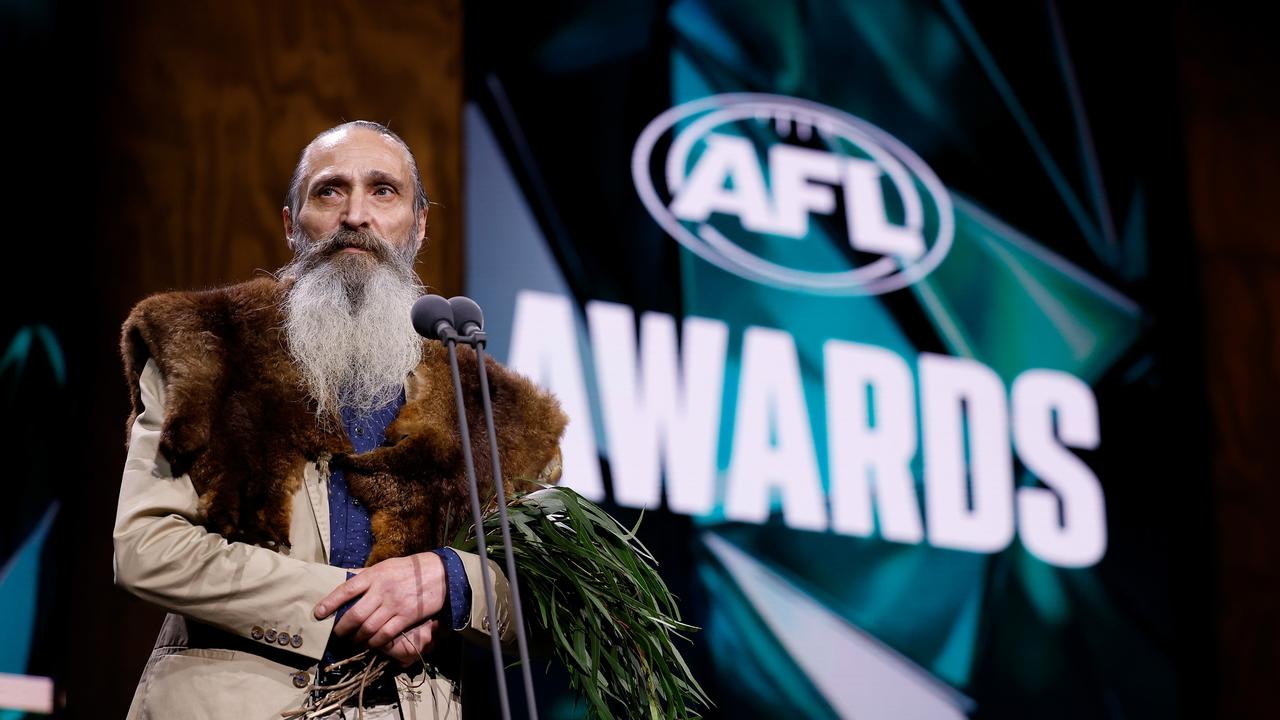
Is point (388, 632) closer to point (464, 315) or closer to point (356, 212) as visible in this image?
point (464, 315)

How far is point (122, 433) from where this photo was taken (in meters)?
3.55

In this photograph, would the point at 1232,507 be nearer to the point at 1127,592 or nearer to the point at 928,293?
the point at 1127,592

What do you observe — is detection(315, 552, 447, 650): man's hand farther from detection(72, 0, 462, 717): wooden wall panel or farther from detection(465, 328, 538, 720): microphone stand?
detection(72, 0, 462, 717): wooden wall panel

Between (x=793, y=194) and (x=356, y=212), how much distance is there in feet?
7.97

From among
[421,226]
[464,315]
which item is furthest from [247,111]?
[464,315]

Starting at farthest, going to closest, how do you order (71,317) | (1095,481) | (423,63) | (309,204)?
(1095,481) → (423,63) → (71,317) → (309,204)

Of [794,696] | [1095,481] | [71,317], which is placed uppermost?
[71,317]

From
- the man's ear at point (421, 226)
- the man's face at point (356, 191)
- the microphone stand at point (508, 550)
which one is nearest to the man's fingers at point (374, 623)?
the microphone stand at point (508, 550)

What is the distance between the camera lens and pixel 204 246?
3.75 metres

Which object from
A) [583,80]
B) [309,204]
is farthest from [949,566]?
[309,204]

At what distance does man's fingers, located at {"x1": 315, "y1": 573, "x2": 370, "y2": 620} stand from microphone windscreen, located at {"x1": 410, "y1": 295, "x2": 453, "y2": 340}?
0.37 meters

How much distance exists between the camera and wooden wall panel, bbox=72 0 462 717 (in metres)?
3.45

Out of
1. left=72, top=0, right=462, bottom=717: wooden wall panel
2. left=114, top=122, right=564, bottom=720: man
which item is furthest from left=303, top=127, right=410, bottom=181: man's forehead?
left=72, top=0, right=462, bottom=717: wooden wall panel

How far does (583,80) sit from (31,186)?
165cm
